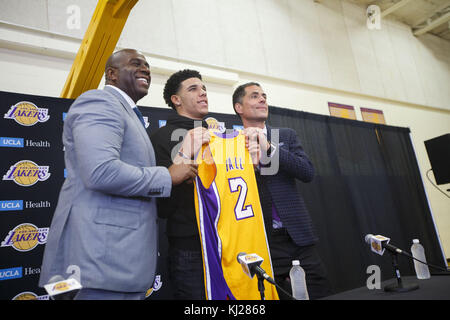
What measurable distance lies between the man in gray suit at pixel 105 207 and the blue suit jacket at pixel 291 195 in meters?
0.67

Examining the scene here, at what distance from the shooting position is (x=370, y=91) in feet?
20.1

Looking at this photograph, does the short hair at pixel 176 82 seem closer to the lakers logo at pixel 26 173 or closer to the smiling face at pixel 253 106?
the smiling face at pixel 253 106

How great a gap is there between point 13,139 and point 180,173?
1.75 meters

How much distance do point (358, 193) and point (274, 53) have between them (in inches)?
97.9

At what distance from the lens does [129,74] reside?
1459 millimetres

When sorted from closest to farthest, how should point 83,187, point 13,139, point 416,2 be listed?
point 83,187, point 13,139, point 416,2

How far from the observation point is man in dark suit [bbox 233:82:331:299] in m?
1.57

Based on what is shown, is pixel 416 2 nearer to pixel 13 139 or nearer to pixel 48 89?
pixel 48 89

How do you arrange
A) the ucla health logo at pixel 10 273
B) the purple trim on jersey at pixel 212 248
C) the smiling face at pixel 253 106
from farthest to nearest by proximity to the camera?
the ucla health logo at pixel 10 273 → the smiling face at pixel 253 106 → the purple trim on jersey at pixel 212 248

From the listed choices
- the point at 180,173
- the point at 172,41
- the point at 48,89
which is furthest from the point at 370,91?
the point at 180,173

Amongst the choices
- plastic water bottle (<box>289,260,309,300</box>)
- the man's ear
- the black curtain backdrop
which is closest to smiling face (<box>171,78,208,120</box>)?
the man's ear

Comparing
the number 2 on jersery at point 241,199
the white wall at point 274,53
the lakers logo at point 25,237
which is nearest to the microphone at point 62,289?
the number 2 on jersery at point 241,199

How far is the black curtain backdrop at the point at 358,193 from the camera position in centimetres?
395

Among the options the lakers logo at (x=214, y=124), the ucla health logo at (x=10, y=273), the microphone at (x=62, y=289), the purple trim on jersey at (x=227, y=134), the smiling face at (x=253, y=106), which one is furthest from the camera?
the lakers logo at (x=214, y=124)
